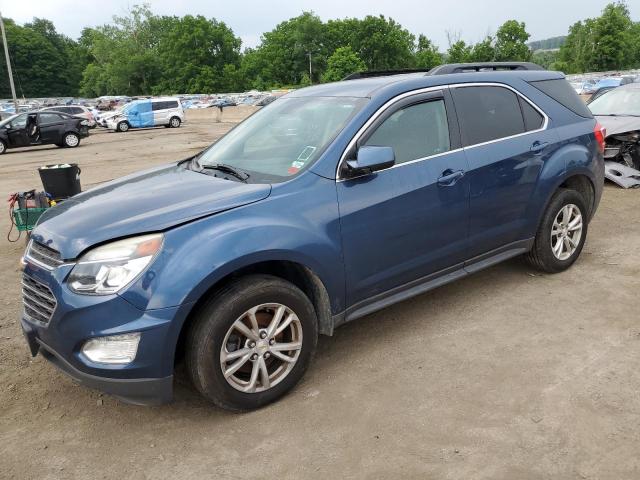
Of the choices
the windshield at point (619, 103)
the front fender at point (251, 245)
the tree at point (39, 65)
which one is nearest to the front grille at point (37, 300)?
the front fender at point (251, 245)

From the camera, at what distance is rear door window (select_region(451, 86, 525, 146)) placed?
4.03 meters

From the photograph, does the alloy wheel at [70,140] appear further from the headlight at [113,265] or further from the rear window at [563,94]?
the headlight at [113,265]

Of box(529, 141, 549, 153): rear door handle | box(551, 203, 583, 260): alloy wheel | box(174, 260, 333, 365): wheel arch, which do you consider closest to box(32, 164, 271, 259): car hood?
box(174, 260, 333, 365): wheel arch

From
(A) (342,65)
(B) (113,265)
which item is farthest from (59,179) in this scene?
(A) (342,65)

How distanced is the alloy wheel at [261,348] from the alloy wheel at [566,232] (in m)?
2.72

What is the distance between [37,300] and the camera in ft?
9.81

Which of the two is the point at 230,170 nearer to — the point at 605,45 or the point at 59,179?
the point at 59,179

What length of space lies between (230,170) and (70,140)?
21.9 meters

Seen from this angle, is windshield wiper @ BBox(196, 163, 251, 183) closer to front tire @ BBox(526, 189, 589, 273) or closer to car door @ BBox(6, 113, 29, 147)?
front tire @ BBox(526, 189, 589, 273)

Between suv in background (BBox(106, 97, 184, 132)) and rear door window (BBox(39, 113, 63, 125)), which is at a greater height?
rear door window (BBox(39, 113, 63, 125))

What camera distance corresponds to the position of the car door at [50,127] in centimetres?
2228

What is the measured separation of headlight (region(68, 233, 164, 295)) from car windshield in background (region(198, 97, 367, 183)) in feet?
2.85

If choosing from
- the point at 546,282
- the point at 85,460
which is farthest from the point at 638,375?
the point at 85,460

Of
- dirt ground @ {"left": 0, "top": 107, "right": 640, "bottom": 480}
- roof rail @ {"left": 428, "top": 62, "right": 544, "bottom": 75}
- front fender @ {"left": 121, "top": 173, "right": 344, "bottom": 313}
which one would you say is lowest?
dirt ground @ {"left": 0, "top": 107, "right": 640, "bottom": 480}
